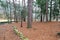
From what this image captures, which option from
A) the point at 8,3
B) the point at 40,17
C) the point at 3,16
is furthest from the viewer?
the point at 3,16

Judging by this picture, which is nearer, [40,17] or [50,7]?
[50,7]

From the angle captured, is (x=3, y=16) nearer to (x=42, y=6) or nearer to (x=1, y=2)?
(x=1, y=2)

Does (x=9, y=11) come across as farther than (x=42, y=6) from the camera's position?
Yes

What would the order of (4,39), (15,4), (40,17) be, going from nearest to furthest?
1. (4,39)
2. (40,17)
3. (15,4)

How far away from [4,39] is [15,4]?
63.3ft

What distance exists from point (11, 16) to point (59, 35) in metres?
21.5

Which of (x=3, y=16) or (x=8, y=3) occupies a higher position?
(x=8, y=3)

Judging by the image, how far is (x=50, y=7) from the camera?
22438mm

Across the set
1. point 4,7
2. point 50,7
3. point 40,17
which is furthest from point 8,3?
point 50,7

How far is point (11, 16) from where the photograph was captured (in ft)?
97.3

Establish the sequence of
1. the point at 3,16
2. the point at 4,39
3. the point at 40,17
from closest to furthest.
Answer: the point at 4,39 → the point at 40,17 → the point at 3,16

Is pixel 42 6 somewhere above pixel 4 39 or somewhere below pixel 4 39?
above

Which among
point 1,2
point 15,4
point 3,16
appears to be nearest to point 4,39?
point 15,4

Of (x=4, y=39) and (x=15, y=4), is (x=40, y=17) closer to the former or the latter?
(x=15, y=4)
